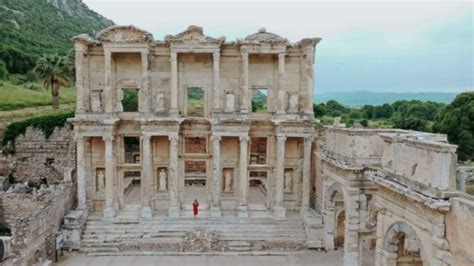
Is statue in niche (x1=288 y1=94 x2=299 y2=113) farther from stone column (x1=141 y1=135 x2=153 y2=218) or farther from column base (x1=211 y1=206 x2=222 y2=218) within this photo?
stone column (x1=141 y1=135 x2=153 y2=218)

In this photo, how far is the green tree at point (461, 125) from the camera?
115 feet

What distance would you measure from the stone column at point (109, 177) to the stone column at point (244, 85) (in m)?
6.38

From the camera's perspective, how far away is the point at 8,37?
52812 mm

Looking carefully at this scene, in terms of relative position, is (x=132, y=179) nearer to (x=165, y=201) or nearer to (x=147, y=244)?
(x=165, y=201)

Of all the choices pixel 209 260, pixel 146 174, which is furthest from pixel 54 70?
pixel 209 260

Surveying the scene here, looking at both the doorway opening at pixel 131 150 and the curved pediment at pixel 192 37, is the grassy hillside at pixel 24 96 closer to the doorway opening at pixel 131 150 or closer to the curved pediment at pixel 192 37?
the doorway opening at pixel 131 150

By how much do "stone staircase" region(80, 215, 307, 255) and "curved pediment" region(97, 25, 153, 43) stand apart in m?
8.39

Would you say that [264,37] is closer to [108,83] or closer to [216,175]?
[216,175]

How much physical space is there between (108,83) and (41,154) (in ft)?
28.8

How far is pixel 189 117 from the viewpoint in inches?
946

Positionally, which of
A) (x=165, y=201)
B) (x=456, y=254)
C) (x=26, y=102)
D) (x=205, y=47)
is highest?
(x=205, y=47)

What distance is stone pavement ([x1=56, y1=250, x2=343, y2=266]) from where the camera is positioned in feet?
67.1


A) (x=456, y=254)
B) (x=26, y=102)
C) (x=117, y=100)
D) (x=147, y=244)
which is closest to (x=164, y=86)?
(x=117, y=100)

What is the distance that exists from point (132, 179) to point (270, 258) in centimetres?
1390
